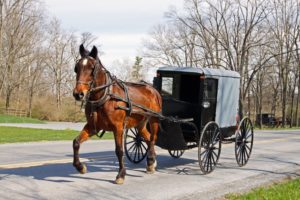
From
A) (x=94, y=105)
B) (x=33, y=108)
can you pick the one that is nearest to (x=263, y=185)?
(x=94, y=105)

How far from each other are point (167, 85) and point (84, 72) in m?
4.16

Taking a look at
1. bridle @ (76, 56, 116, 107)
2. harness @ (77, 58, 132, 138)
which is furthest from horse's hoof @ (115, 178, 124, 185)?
bridle @ (76, 56, 116, 107)

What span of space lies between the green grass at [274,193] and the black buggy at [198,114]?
219 cm

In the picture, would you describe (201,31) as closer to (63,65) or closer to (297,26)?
(297,26)

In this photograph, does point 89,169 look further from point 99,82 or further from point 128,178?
point 99,82

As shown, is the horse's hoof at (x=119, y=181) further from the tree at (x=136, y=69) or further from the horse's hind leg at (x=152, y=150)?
the tree at (x=136, y=69)

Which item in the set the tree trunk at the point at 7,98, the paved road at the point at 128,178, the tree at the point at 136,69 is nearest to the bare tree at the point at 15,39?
the tree trunk at the point at 7,98

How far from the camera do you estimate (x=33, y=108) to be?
193ft

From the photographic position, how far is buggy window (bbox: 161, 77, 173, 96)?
40.5ft

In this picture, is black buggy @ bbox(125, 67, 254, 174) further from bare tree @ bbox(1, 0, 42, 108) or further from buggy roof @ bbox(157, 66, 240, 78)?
bare tree @ bbox(1, 0, 42, 108)

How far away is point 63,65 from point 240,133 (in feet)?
207

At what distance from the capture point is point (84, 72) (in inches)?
337

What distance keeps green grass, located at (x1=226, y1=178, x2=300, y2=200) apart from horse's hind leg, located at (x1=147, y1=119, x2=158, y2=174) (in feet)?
8.93

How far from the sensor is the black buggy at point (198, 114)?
11.3m
